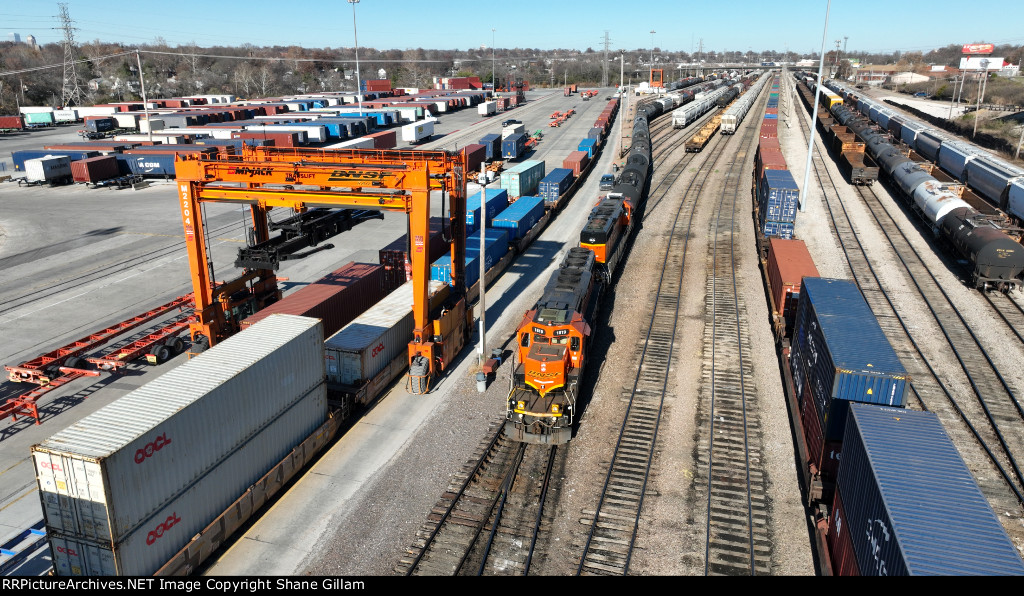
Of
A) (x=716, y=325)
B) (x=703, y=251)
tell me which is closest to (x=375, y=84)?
(x=703, y=251)

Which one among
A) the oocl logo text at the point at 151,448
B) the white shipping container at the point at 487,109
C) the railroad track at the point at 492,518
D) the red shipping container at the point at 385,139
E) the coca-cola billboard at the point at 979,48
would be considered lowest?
the railroad track at the point at 492,518

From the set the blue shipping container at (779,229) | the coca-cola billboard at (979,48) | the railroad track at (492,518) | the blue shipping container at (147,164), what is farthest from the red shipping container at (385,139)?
the coca-cola billboard at (979,48)

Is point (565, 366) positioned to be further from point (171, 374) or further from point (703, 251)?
point (703, 251)

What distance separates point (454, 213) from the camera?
97.9 ft

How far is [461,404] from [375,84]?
166 meters

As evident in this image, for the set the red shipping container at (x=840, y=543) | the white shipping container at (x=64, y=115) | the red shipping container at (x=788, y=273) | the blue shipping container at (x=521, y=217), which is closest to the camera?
the red shipping container at (x=840, y=543)

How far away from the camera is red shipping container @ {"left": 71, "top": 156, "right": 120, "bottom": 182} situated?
69812 millimetres

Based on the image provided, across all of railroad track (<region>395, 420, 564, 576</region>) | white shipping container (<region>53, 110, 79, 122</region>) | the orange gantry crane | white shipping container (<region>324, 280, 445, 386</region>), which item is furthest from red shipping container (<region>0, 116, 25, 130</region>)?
railroad track (<region>395, 420, 564, 576</region>)

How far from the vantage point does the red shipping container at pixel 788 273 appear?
30547mm

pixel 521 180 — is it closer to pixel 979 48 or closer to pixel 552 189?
pixel 552 189

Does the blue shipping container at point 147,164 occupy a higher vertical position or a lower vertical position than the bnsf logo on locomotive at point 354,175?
lower

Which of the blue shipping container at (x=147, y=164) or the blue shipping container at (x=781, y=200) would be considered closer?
the blue shipping container at (x=781, y=200)

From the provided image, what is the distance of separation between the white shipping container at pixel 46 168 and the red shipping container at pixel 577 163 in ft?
196

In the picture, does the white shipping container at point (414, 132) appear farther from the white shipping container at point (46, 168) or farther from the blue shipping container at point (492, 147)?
the white shipping container at point (46, 168)
